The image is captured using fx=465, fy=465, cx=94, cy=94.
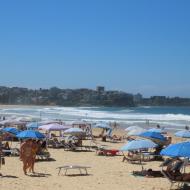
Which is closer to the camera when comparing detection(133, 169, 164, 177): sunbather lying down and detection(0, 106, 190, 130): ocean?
detection(133, 169, 164, 177): sunbather lying down

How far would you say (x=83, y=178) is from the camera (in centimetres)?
1385

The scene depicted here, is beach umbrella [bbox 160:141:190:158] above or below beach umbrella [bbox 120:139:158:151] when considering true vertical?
above

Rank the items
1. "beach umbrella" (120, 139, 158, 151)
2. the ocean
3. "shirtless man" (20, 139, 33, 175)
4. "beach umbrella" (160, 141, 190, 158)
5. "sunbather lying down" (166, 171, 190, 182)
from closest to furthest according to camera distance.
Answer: "beach umbrella" (160, 141, 190, 158) < "sunbather lying down" (166, 171, 190, 182) < "shirtless man" (20, 139, 33, 175) < "beach umbrella" (120, 139, 158, 151) < the ocean

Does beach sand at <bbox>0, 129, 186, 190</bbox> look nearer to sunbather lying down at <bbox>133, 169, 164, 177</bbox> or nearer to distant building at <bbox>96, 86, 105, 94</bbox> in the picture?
sunbather lying down at <bbox>133, 169, 164, 177</bbox>

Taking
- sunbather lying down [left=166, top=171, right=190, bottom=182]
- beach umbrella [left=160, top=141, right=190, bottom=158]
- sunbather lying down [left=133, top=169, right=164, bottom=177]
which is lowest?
sunbather lying down [left=133, top=169, right=164, bottom=177]

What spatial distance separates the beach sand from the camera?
12.5 metres

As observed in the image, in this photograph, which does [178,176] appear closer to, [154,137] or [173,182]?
[173,182]

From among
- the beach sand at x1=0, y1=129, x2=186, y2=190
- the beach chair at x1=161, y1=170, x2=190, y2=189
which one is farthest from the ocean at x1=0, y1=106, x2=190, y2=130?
the beach chair at x1=161, y1=170, x2=190, y2=189

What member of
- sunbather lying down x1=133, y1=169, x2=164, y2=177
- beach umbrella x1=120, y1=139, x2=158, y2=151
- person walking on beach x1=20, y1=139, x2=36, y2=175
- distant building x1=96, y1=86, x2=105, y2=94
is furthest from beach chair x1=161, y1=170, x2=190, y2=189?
distant building x1=96, y1=86, x2=105, y2=94

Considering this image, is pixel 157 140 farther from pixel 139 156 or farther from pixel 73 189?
pixel 73 189

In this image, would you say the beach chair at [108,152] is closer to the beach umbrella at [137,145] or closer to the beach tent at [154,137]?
the beach tent at [154,137]

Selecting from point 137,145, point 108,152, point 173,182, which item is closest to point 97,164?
point 137,145

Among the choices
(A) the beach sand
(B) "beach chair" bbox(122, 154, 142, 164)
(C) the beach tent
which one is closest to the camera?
(A) the beach sand

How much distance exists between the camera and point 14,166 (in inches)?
635
